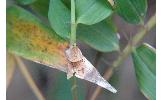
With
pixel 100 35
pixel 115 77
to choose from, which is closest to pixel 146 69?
pixel 100 35

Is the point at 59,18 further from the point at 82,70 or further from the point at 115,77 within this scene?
the point at 115,77

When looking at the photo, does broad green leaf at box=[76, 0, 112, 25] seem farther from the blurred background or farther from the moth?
the blurred background

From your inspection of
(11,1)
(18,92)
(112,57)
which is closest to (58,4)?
(11,1)

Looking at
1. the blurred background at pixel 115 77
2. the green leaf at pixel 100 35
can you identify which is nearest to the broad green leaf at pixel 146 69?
the green leaf at pixel 100 35

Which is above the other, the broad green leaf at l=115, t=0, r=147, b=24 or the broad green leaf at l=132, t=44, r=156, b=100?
the broad green leaf at l=115, t=0, r=147, b=24

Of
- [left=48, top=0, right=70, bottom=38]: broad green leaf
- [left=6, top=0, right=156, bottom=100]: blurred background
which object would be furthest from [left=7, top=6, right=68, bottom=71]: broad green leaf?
[left=6, top=0, right=156, bottom=100]: blurred background
